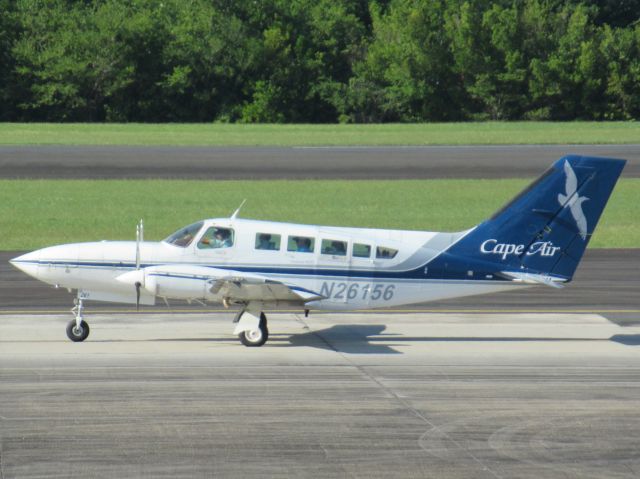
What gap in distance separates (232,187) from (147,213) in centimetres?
640

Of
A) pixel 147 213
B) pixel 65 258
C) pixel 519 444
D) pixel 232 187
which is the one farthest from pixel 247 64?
pixel 519 444

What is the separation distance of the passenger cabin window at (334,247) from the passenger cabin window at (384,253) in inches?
23.1

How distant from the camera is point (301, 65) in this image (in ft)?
242

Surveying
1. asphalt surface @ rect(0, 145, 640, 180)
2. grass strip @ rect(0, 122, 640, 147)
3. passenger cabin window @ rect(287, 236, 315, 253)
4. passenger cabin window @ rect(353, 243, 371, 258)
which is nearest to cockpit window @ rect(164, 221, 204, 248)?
passenger cabin window @ rect(287, 236, 315, 253)

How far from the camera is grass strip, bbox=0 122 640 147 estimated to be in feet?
185

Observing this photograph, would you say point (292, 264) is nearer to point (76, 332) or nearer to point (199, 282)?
point (199, 282)

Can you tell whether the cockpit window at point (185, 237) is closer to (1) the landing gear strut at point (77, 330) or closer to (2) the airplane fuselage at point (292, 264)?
(2) the airplane fuselage at point (292, 264)

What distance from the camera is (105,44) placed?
2822 inches

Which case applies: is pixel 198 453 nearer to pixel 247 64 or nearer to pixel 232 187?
pixel 232 187

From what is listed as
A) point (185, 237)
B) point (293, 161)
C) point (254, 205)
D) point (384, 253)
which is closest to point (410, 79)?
point (293, 161)

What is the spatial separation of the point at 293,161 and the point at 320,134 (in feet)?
42.5

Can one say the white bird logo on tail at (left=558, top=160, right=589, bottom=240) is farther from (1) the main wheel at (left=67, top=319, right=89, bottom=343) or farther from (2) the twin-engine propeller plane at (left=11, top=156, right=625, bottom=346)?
(1) the main wheel at (left=67, top=319, right=89, bottom=343)

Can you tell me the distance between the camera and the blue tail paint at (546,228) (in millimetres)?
18281

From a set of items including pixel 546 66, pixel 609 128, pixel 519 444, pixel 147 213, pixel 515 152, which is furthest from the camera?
pixel 546 66
